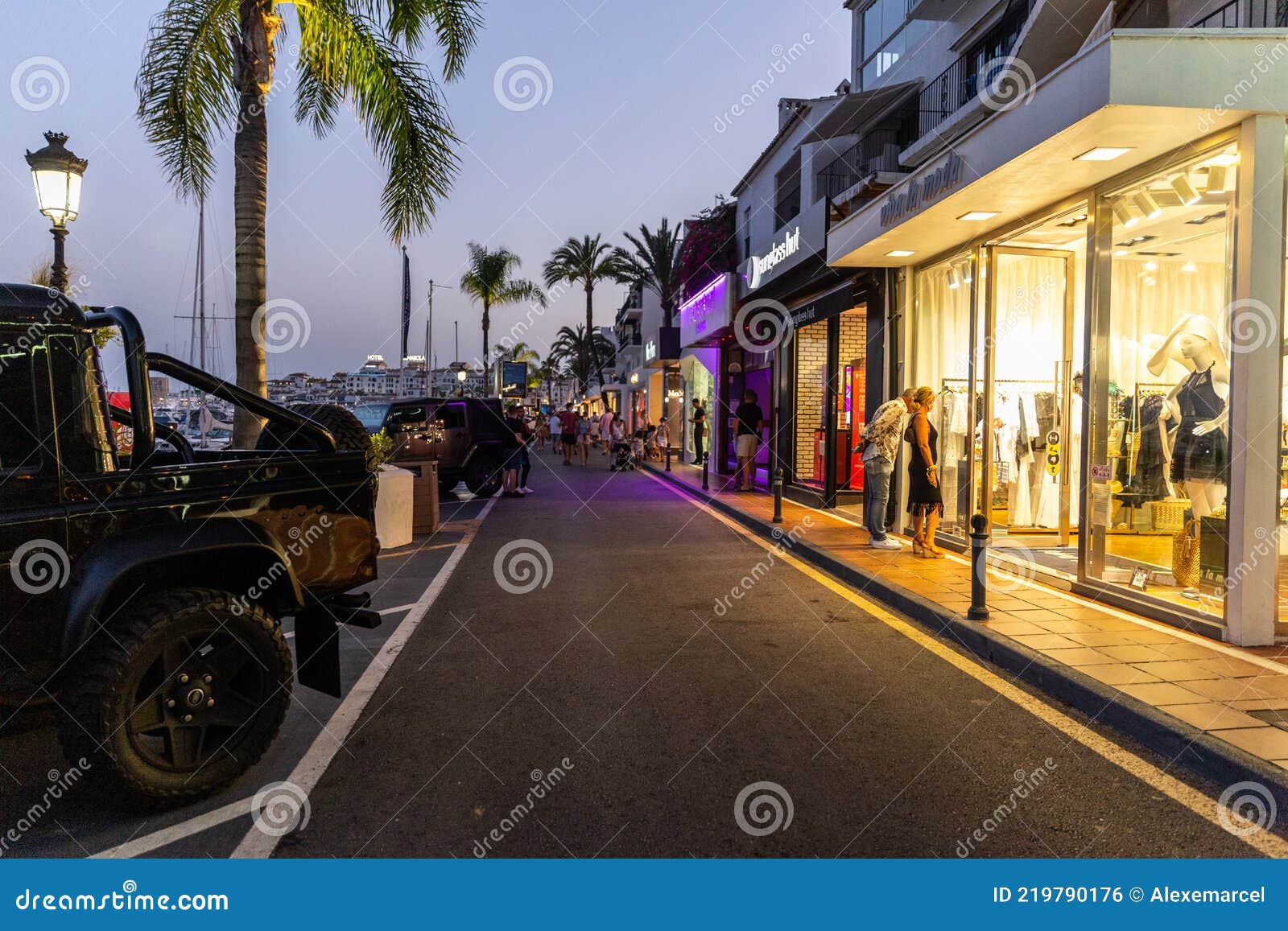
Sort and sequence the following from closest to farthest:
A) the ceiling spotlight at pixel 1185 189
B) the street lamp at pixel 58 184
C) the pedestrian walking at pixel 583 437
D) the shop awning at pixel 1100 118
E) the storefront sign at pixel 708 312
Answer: the shop awning at pixel 1100 118, the ceiling spotlight at pixel 1185 189, the street lamp at pixel 58 184, the storefront sign at pixel 708 312, the pedestrian walking at pixel 583 437

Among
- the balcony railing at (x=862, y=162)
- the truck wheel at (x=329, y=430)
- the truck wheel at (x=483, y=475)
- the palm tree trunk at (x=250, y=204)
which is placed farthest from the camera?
the balcony railing at (x=862, y=162)

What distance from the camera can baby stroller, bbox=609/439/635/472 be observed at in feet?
89.1

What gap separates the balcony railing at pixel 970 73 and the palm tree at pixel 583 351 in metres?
41.4

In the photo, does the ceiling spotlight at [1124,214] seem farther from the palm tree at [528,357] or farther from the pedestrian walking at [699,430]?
the palm tree at [528,357]

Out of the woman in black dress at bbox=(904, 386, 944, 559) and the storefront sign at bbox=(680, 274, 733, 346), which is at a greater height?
the storefront sign at bbox=(680, 274, 733, 346)

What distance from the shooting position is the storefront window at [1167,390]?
694 cm

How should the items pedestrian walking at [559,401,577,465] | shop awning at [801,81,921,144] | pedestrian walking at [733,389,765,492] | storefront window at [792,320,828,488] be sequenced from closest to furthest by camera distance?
storefront window at [792,320,828,488] → pedestrian walking at [733,389,765,492] → shop awning at [801,81,921,144] → pedestrian walking at [559,401,577,465]

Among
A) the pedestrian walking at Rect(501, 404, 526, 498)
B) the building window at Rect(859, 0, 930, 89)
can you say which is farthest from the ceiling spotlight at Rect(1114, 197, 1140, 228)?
the building window at Rect(859, 0, 930, 89)

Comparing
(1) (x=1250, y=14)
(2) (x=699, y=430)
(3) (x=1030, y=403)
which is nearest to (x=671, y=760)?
(3) (x=1030, y=403)

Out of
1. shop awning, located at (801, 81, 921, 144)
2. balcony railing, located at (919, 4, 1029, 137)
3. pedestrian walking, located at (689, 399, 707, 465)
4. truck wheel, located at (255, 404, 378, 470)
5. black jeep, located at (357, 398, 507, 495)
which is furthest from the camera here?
pedestrian walking, located at (689, 399, 707, 465)

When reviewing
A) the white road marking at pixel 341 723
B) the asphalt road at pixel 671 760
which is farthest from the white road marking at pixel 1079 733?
the white road marking at pixel 341 723

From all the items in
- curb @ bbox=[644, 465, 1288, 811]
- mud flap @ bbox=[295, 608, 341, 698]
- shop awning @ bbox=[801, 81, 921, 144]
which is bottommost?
curb @ bbox=[644, 465, 1288, 811]

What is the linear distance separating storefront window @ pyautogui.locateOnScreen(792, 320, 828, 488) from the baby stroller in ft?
32.8

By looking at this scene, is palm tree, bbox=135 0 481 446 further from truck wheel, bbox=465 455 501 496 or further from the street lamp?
truck wheel, bbox=465 455 501 496
